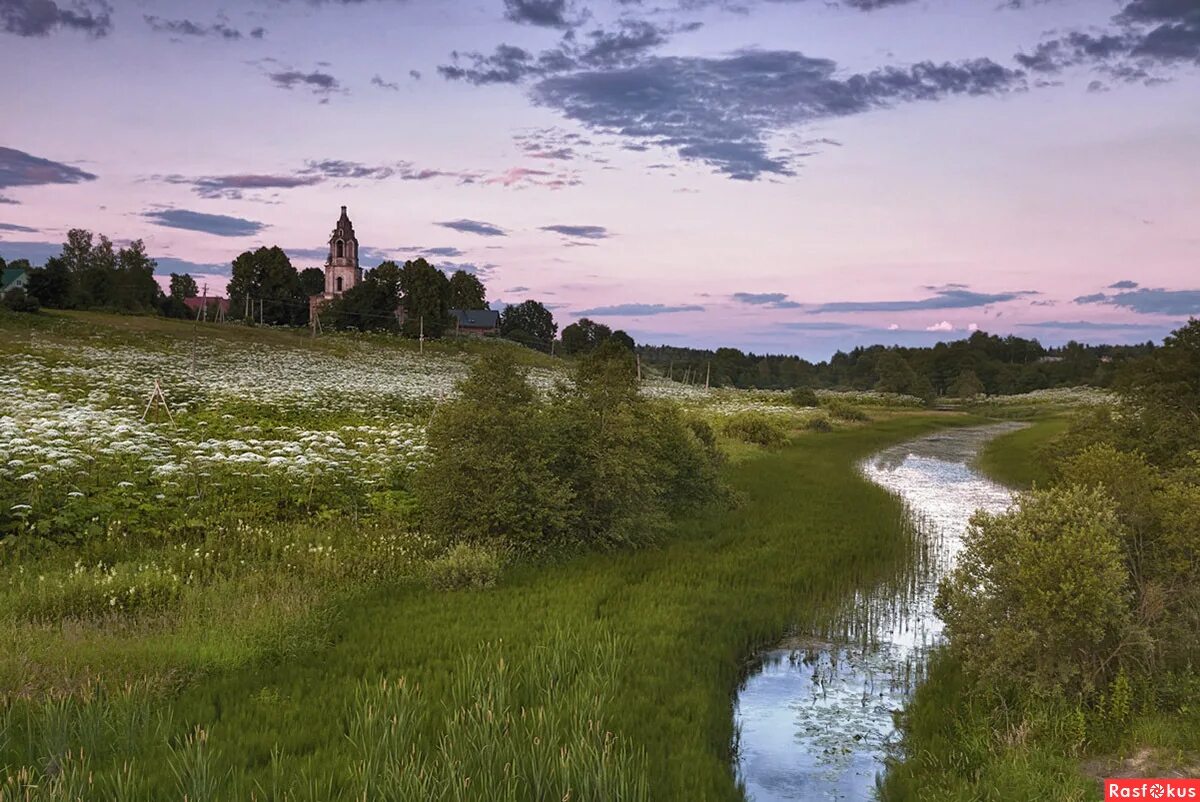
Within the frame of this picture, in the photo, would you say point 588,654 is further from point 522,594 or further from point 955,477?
point 955,477

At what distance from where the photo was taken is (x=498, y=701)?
9227 mm

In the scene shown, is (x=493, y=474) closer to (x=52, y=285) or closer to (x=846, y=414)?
(x=846, y=414)

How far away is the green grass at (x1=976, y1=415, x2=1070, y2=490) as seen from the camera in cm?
3506

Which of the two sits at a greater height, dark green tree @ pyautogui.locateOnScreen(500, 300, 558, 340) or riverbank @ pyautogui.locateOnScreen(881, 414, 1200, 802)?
dark green tree @ pyautogui.locateOnScreen(500, 300, 558, 340)

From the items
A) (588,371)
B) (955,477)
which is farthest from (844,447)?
(588,371)

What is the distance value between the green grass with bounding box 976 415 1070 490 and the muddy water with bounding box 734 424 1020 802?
44.9 ft

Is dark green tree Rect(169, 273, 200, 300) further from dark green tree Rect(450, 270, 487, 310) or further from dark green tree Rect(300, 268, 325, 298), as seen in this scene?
dark green tree Rect(450, 270, 487, 310)

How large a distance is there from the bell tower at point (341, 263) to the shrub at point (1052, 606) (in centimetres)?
13520

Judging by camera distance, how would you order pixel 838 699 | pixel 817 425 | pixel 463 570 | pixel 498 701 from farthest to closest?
pixel 817 425
pixel 463 570
pixel 838 699
pixel 498 701

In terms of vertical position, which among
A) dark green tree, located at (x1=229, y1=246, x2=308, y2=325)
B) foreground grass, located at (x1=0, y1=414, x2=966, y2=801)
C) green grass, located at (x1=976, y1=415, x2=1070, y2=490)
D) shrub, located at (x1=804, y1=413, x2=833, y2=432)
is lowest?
foreground grass, located at (x1=0, y1=414, x2=966, y2=801)

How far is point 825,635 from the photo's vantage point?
47.2ft

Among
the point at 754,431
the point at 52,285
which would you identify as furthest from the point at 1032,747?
the point at 52,285

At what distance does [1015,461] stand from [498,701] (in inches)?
1642

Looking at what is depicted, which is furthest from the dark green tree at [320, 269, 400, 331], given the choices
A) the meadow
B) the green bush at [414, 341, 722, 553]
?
the green bush at [414, 341, 722, 553]
